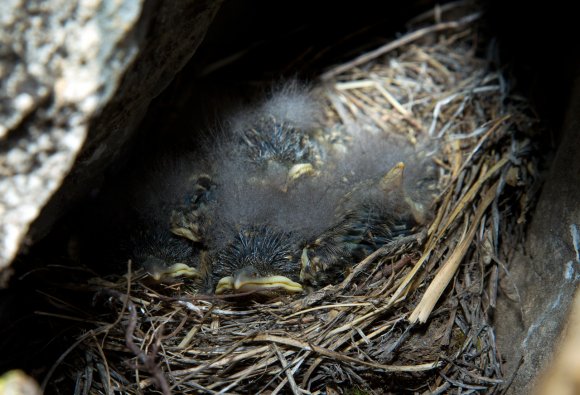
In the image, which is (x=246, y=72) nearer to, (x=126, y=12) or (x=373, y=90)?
(x=373, y=90)

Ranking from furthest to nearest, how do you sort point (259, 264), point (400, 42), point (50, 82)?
point (400, 42), point (259, 264), point (50, 82)

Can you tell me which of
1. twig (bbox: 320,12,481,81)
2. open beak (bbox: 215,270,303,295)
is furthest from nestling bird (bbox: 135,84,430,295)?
twig (bbox: 320,12,481,81)

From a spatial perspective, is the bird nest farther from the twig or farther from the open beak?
the twig

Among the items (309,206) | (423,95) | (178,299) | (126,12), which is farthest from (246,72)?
(126,12)

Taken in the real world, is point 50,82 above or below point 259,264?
above

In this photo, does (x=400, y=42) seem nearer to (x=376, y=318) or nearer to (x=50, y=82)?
(x=376, y=318)

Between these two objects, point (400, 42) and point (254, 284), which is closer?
point (254, 284)

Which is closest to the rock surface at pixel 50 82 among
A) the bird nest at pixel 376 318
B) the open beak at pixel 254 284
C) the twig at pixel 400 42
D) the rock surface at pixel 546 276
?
the bird nest at pixel 376 318

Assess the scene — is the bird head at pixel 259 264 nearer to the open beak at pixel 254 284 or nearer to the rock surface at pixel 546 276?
the open beak at pixel 254 284

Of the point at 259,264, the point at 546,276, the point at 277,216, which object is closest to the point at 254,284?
the point at 259,264
